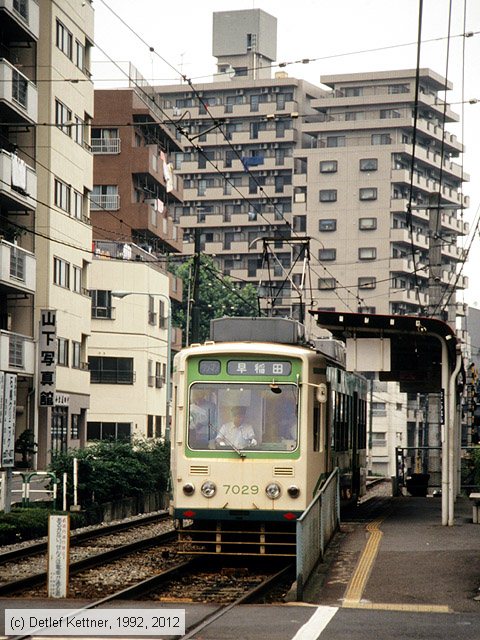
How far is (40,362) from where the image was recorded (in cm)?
4972

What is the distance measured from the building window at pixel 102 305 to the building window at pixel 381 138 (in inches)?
1944

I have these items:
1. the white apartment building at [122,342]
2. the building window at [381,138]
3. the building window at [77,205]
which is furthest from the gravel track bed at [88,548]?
the building window at [381,138]

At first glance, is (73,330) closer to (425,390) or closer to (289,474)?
(425,390)

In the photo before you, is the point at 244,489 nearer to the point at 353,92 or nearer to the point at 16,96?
the point at 16,96

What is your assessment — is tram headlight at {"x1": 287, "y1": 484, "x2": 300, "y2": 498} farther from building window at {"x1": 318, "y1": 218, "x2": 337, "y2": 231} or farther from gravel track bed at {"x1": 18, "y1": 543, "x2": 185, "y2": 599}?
building window at {"x1": 318, "y1": 218, "x2": 337, "y2": 231}

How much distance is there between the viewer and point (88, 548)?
2348 centimetres

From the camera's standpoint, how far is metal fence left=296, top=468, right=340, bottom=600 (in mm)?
15141

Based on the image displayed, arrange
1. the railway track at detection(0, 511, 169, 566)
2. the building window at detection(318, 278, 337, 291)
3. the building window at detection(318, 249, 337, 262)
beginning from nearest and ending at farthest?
1. the railway track at detection(0, 511, 169, 566)
2. the building window at detection(318, 278, 337, 291)
3. the building window at detection(318, 249, 337, 262)

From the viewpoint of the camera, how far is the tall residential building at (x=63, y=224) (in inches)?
2045

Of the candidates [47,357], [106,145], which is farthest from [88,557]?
[106,145]

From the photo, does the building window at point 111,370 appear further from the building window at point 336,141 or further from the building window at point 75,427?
the building window at point 336,141

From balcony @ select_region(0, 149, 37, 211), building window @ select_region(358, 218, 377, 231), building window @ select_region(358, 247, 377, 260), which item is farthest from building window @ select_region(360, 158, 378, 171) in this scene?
balcony @ select_region(0, 149, 37, 211)

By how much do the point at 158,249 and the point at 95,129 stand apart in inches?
340

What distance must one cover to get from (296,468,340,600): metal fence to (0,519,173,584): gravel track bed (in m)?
4.14
